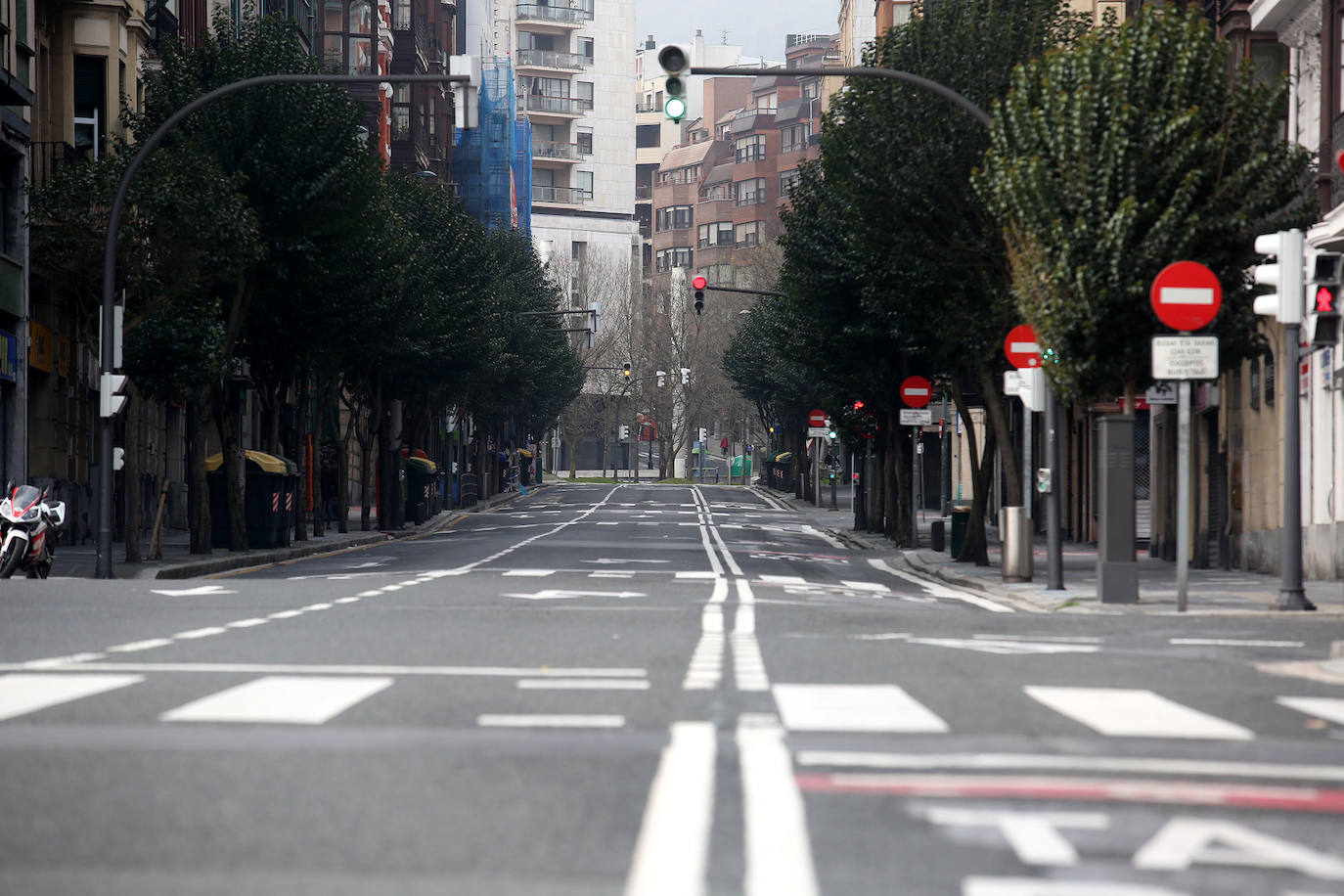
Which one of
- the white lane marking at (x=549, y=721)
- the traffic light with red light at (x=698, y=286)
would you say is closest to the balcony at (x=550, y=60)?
the traffic light with red light at (x=698, y=286)

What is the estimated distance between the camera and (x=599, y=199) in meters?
152

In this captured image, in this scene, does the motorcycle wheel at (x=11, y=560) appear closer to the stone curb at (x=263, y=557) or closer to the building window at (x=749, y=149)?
the stone curb at (x=263, y=557)

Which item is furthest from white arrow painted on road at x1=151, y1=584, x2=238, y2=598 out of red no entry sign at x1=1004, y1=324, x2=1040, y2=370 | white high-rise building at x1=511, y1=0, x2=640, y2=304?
white high-rise building at x1=511, y1=0, x2=640, y2=304

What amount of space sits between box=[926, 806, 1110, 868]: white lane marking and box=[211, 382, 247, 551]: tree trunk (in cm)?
2978

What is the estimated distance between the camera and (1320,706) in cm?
960

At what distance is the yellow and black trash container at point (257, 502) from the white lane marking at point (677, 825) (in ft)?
98.9

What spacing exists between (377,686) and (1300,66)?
22053 mm

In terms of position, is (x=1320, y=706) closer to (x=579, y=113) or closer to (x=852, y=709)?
(x=852, y=709)

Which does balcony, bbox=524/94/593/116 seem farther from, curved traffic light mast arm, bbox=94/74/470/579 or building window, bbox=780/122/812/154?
curved traffic light mast arm, bbox=94/74/470/579

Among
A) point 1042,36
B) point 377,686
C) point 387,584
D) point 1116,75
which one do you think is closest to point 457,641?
point 377,686

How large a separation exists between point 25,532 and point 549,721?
53.1 feet

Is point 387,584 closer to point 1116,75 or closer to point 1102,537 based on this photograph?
point 1102,537

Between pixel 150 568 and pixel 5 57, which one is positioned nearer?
pixel 150 568

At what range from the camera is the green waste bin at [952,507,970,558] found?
32.7 metres
